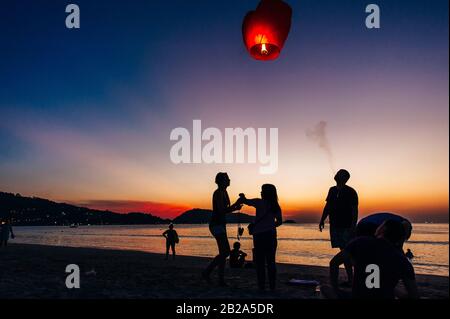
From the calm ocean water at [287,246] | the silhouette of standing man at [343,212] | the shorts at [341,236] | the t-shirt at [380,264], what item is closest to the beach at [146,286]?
the shorts at [341,236]

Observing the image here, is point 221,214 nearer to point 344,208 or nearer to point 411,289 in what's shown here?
point 344,208

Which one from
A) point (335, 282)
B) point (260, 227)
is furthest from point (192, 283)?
point (335, 282)

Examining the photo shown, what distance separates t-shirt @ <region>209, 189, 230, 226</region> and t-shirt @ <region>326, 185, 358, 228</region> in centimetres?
210

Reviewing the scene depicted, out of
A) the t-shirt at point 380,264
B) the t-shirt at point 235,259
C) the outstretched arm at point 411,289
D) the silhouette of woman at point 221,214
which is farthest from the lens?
the t-shirt at point 235,259

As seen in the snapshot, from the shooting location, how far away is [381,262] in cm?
358

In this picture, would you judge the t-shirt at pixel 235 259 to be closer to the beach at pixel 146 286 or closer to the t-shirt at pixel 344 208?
the beach at pixel 146 286

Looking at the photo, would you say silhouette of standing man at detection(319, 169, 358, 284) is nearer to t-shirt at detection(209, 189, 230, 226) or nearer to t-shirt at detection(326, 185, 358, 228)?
t-shirt at detection(326, 185, 358, 228)

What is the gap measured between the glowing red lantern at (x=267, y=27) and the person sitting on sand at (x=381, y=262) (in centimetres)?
280

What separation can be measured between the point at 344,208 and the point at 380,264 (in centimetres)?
423

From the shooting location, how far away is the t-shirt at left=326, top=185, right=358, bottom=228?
7.70 m

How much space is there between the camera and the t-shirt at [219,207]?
741 cm

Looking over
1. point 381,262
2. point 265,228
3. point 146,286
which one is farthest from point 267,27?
point 146,286
